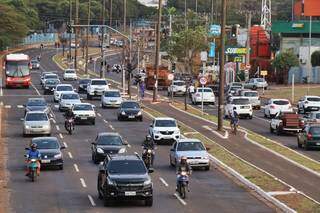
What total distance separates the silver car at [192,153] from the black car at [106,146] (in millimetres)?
2715

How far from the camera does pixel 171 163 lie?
40719 mm

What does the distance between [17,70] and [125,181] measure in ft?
216

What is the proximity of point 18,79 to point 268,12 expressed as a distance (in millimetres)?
80873

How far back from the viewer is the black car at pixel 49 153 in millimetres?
38625

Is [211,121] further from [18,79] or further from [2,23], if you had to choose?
[2,23]

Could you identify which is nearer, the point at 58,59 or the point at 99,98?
the point at 99,98

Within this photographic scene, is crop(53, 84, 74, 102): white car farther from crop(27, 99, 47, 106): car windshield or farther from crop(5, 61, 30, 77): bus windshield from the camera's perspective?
crop(5, 61, 30, 77): bus windshield

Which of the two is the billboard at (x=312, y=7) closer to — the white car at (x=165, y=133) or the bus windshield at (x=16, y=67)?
the bus windshield at (x=16, y=67)

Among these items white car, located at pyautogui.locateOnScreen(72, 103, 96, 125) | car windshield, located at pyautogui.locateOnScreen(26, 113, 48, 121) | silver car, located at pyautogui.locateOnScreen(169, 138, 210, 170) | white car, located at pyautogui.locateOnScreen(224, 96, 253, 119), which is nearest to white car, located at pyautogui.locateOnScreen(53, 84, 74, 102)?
white car, located at pyautogui.locateOnScreen(224, 96, 253, 119)

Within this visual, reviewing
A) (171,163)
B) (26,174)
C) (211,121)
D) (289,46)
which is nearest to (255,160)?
(171,163)

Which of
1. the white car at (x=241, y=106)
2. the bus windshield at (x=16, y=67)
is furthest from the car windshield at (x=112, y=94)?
the bus windshield at (x=16, y=67)

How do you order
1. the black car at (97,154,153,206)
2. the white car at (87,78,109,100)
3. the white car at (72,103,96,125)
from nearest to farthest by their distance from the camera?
the black car at (97,154,153,206) → the white car at (72,103,96,125) → the white car at (87,78,109,100)

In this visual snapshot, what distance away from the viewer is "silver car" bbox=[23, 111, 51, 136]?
172ft

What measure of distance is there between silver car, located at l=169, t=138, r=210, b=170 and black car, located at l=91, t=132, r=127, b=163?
272 cm
